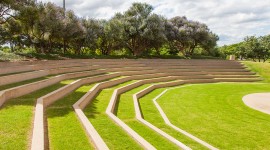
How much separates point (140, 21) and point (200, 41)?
14.3 meters

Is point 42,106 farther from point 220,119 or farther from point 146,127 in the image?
point 220,119

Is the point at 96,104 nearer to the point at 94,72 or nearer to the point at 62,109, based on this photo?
the point at 62,109

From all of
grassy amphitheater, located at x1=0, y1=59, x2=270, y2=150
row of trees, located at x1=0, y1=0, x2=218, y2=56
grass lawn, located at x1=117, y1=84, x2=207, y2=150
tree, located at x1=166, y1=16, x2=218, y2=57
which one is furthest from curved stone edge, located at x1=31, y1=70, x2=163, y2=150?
tree, located at x1=166, y1=16, x2=218, y2=57

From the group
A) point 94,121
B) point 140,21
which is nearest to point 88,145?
point 94,121

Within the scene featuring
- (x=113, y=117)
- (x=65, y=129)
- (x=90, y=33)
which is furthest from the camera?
(x=90, y=33)

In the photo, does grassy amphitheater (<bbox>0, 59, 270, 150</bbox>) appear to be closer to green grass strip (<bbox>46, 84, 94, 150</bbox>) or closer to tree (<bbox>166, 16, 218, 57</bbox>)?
green grass strip (<bbox>46, 84, 94, 150</bbox>)

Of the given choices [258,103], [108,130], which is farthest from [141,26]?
[108,130]

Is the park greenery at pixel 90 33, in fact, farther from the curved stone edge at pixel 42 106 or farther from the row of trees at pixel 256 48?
the curved stone edge at pixel 42 106

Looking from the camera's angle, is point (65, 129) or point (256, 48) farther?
point (256, 48)

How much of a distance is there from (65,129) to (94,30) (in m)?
27.7

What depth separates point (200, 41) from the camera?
1748 inches

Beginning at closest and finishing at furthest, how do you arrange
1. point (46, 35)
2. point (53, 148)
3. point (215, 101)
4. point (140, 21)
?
point (53, 148)
point (215, 101)
point (46, 35)
point (140, 21)

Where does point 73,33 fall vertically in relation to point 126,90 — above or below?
above

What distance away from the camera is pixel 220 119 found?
10844 mm
